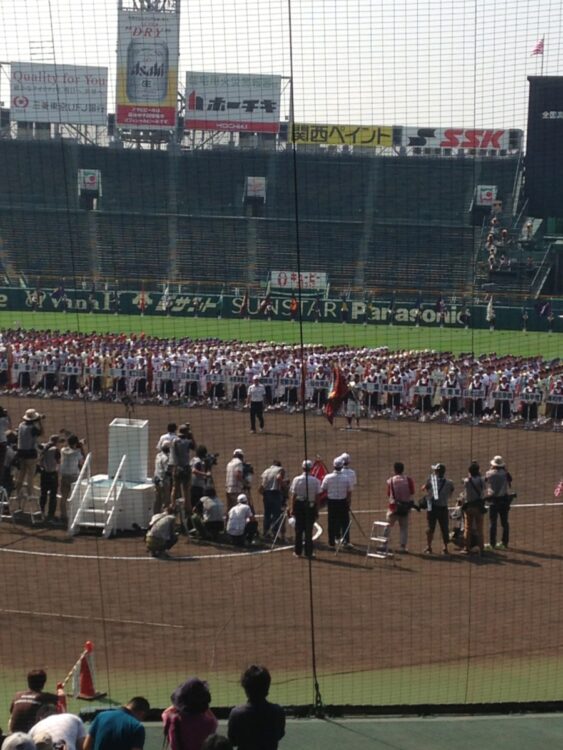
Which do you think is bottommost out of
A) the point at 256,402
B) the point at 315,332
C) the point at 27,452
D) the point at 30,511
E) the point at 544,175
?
the point at 30,511

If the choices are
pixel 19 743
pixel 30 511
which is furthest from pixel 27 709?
pixel 30 511

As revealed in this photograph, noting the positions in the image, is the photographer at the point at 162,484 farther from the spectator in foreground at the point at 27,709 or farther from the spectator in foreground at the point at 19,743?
the spectator in foreground at the point at 19,743

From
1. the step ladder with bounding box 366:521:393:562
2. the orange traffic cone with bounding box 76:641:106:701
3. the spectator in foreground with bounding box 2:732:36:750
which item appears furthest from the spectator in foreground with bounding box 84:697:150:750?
the step ladder with bounding box 366:521:393:562

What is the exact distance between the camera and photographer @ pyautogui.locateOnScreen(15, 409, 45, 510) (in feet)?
47.9

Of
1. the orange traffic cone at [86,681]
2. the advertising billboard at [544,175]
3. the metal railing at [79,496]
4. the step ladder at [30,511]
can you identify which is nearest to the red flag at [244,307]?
the advertising billboard at [544,175]

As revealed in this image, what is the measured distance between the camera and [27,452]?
1468 cm

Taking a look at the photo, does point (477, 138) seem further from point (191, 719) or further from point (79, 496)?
point (191, 719)

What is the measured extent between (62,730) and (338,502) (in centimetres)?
777

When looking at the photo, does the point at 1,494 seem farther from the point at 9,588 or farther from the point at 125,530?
the point at 9,588

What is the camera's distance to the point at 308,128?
47531 millimetres

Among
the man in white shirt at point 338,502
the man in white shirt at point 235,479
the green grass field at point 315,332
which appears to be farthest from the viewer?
the green grass field at point 315,332

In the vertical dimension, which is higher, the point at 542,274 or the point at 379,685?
the point at 542,274

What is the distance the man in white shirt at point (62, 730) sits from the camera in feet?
18.6

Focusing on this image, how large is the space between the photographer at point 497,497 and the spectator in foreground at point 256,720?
26.5ft
